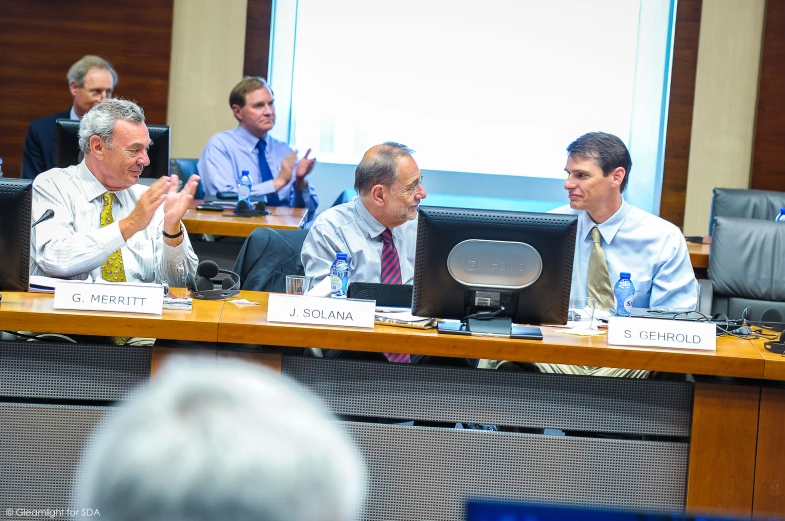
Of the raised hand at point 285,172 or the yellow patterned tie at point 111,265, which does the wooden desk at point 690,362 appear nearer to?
the yellow patterned tie at point 111,265

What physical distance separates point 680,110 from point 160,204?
4553 mm

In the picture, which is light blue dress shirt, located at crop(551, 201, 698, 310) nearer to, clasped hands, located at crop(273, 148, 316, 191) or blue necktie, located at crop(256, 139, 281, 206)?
clasped hands, located at crop(273, 148, 316, 191)

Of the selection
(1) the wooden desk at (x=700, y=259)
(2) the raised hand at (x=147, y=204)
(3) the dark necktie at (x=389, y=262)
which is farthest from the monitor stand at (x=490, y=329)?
(1) the wooden desk at (x=700, y=259)

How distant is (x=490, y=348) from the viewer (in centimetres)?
251

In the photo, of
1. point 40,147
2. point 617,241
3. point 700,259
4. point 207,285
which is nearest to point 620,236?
point 617,241

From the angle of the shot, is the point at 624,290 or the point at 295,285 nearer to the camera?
the point at 295,285

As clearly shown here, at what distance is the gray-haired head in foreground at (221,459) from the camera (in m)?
0.62

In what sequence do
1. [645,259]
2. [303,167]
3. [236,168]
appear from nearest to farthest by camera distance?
1. [645,259]
2. [303,167]
3. [236,168]

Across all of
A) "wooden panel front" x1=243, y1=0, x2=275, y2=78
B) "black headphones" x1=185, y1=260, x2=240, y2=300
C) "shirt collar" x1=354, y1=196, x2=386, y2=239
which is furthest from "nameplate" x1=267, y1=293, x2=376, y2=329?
"wooden panel front" x1=243, y1=0, x2=275, y2=78

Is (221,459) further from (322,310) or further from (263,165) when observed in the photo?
(263,165)

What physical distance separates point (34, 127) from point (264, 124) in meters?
1.26

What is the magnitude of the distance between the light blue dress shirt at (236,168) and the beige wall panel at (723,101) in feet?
8.98

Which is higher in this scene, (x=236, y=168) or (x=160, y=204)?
(x=236, y=168)

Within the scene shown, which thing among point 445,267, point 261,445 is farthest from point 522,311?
point 261,445
